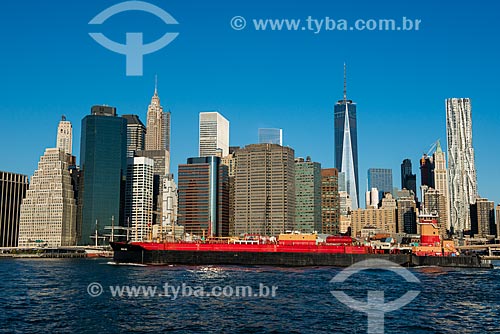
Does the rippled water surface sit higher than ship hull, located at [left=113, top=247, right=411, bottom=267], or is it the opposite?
ship hull, located at [left=113, top=247, right=411, bottom=267]

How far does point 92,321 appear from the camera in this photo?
44344mm
